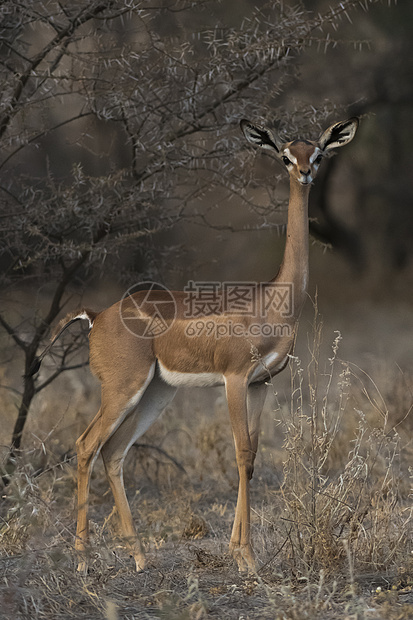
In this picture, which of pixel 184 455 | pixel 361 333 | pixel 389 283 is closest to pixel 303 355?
pixel 361 333

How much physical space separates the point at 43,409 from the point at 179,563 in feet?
12.1

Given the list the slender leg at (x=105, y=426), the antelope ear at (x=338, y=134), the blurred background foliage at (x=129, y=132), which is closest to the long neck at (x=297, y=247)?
the antelope ear at (x=338, y=134)

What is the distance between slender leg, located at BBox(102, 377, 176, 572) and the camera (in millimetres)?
5008

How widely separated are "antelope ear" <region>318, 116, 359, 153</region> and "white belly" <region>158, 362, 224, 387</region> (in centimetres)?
146

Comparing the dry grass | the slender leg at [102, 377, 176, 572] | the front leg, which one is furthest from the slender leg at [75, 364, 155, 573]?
the front leg

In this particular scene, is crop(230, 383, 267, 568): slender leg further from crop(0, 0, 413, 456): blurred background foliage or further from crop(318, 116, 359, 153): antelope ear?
crop(0, 0, 413, 456): blurred background foliage

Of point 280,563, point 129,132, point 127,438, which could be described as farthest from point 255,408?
point 129,132

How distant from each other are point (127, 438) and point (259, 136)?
201cm

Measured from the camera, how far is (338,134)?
4988mm

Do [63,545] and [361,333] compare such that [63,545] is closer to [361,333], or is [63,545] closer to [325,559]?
[325,559]

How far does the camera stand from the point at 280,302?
191 inches

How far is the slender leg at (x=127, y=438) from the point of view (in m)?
5.01

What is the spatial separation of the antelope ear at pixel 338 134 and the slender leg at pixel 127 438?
175cm

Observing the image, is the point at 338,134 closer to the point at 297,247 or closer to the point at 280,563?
the point at 297,247
